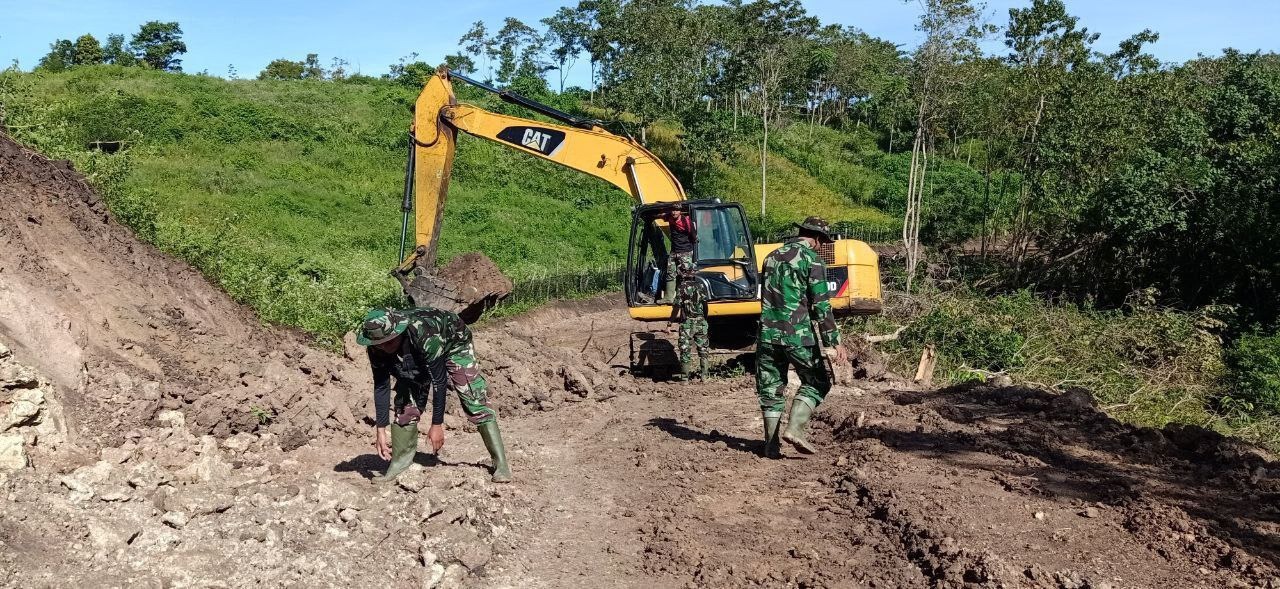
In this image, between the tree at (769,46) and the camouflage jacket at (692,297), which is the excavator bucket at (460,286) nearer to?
the camouflage jacket at (692,297)

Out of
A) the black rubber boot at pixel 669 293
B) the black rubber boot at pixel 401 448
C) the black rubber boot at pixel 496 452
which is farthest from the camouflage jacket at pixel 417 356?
the black rubber boot at pixel 669 293

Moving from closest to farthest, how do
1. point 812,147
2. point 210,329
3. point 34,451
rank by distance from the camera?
1. point 34,451
2. point 210,329
3. point 812,147

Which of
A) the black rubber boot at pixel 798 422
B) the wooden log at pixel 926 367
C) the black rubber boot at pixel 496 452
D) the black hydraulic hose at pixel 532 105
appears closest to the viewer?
the black rubber boot at pixel 496 452

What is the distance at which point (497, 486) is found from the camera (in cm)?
708

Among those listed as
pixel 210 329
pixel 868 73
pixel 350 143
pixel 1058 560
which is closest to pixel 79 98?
pixel 350 143

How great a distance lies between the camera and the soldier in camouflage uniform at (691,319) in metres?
11.9

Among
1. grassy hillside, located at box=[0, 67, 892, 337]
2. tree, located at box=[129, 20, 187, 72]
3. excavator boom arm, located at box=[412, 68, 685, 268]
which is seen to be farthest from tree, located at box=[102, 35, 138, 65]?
excavator boom arm, located at box=[412, 68, 685, 268]

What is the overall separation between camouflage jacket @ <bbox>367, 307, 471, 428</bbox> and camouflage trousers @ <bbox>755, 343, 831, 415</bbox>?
2.28 m

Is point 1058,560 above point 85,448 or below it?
below

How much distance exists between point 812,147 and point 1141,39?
769 inches

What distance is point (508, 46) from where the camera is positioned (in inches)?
2005

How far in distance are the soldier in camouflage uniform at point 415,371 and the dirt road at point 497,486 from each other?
0.28 metres

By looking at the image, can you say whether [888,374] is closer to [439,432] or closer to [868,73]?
[439,432]

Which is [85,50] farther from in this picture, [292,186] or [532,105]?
[532,105]
